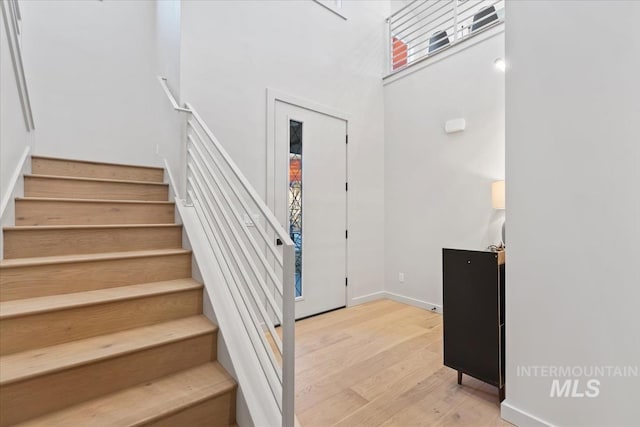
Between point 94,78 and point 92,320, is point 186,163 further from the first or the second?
point 94,78

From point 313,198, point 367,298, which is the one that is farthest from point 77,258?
point 367,298

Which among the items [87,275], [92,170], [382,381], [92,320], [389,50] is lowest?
[382,381]

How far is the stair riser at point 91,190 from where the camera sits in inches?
88.8

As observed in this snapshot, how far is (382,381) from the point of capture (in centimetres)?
216

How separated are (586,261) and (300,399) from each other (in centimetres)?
180

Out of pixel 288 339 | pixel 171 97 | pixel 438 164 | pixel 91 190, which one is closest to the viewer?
pixel 288 339

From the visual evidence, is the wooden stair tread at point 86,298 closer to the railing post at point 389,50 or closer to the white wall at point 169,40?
the white wall at point 169,40

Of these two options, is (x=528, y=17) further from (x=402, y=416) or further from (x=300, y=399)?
(x=300, y=399)

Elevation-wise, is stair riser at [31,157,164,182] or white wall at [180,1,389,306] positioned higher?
white wall at [180,1,389,306]

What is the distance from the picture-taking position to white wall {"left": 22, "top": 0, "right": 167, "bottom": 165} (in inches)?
127

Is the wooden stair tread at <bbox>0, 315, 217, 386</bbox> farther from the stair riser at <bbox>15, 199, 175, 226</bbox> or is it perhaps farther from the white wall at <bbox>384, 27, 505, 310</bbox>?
the white wall at <bbox>384, 27, 505, 310</bbox>

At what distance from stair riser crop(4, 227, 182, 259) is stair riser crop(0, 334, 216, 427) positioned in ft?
2.97

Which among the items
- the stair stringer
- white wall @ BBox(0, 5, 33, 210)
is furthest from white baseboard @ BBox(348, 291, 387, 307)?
white wall @ BBox(0, 5, 33, 210)

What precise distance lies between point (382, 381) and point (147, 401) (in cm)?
150
